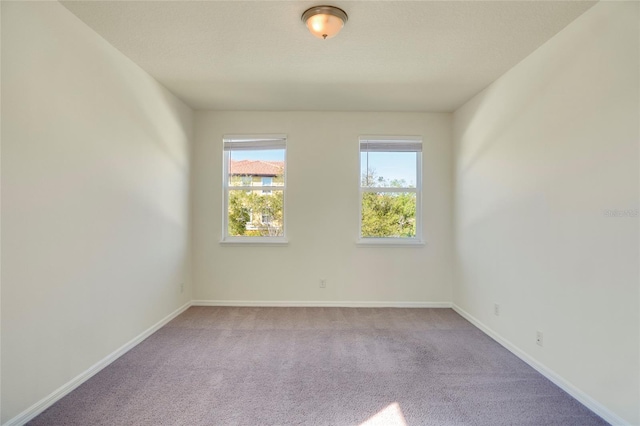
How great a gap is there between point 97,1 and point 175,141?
67.9 inches

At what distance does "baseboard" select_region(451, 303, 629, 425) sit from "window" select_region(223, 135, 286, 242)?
2631mm

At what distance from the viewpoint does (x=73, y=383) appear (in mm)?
2137

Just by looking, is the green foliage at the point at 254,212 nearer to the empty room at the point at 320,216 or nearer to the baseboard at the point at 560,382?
the empty room at the point at 320,216

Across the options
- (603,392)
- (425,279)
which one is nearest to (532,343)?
(603,392)

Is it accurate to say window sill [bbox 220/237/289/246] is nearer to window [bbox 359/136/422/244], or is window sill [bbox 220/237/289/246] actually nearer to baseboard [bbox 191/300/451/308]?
baseboard [bbox 191/300/451/308]

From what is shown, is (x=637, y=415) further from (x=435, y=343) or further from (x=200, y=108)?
(x=200, y=108)

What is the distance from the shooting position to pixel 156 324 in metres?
3.21

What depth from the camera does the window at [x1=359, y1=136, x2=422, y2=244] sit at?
13.7ft

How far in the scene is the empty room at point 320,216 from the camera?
186 cm

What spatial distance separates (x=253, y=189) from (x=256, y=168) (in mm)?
283

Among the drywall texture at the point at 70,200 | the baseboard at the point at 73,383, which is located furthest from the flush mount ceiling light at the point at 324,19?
the baseboard at the point at 73,383

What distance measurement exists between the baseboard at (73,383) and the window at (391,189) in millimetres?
2696

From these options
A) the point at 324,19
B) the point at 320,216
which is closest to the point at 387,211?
the point at 320,216

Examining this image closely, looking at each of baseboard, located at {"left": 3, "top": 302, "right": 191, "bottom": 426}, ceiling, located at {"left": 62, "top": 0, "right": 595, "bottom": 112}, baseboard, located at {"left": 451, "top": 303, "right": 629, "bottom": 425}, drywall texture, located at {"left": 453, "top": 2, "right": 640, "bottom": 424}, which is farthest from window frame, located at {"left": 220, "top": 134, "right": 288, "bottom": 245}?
baseboard, located at {"left": 451, "top": 303, "right": 629, "bottom": 425}
